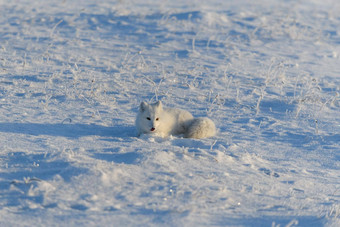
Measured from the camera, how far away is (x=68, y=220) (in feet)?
12.0

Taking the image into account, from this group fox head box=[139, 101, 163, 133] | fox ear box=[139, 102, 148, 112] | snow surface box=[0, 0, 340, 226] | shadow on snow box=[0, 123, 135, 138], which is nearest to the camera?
snow surface box=[0, 0, 340, 226]

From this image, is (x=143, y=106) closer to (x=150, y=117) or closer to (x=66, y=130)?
(x=150, y=117)

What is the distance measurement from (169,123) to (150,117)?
1.15 ft

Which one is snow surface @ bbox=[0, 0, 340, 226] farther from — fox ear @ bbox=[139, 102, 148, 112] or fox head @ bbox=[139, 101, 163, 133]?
fox ear @ bbox=[139, 102, 148, 112]

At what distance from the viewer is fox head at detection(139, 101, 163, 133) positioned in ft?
20.9

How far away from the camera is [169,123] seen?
6.59 m

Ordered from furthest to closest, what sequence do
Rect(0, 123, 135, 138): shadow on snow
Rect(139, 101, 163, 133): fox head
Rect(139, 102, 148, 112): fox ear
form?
Rect(139, 102, 148, 112): fox ear
Rect(139, 101, 163, 133): fox head
Rect(0, 123, 135, 138): shadow on snow

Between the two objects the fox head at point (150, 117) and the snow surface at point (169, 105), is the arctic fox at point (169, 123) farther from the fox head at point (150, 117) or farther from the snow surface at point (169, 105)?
the snow surface at point (169, 105)

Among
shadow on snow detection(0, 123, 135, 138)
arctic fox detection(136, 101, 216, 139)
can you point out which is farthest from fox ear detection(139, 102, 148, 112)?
shadow on snow detection(0, 123, 135, 138)

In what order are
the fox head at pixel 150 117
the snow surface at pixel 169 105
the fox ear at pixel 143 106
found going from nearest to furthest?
the snow surface at pixel 169 105
the fox head at pixel 150 117
the fox ear at pixel 143 106

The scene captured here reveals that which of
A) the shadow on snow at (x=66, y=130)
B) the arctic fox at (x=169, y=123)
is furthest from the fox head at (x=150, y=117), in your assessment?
the shadow on snow at (x=66, y=130)

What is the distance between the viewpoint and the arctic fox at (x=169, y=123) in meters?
6.39

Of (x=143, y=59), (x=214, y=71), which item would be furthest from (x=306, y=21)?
(x=143, y=59)

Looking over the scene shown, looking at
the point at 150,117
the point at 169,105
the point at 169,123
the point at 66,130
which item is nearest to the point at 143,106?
the point at 150,117
